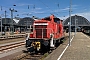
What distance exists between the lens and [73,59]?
11102 millimetres

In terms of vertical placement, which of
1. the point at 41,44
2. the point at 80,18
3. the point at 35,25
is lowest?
the point at 41,44

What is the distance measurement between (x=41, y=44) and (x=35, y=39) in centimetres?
75

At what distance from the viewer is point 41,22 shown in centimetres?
1695

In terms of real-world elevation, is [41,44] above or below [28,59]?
above

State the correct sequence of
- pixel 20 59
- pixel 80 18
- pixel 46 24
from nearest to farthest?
pixel 20 59
pixel 46 24
pixel 80 18

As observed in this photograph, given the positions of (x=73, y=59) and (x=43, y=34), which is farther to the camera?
(x=43, y=34)

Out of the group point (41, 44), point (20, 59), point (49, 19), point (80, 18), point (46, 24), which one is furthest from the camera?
point (80, 18)

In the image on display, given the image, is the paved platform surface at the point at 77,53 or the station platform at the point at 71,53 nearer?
the station platform at the point at 71,53

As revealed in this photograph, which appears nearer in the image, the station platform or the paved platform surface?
the station platform

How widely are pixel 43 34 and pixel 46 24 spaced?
100 centimetres

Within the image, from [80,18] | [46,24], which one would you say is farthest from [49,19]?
[80,18]

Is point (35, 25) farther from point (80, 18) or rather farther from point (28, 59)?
point (80, 18)

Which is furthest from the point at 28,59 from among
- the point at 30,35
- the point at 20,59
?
the point at 30,35

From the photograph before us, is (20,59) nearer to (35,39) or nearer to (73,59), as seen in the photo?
(35,39)
